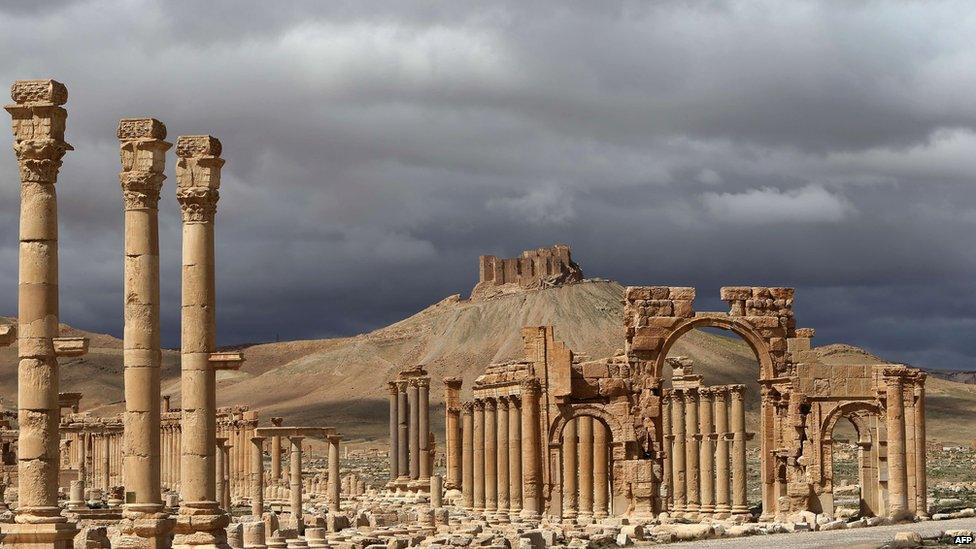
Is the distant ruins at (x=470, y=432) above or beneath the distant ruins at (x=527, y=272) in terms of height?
beneath

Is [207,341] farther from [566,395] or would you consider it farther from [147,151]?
[566,395]

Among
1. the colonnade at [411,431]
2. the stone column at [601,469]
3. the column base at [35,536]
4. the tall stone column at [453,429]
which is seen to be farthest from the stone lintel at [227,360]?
the colonnade at [411,431]

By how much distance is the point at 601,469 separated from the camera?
164ft

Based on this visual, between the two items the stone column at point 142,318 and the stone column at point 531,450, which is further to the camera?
the stone column at point 531,450

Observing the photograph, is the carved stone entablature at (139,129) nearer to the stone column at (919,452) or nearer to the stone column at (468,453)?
the stone column at (919,452)

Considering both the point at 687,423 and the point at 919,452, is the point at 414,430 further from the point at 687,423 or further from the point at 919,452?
the point at 919,452

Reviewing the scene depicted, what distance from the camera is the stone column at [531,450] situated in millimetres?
47438

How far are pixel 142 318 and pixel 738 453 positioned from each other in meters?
28.4

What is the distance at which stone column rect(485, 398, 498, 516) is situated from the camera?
52500 mm

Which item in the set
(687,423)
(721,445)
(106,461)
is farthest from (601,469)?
(106,461)

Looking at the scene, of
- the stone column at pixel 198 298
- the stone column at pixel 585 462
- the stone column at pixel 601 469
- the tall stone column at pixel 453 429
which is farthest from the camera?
the tall stone column at pixel 453 429

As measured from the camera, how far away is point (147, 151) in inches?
1024

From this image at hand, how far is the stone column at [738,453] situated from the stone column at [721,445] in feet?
0.91

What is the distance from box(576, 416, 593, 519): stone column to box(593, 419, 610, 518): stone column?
606 mm
